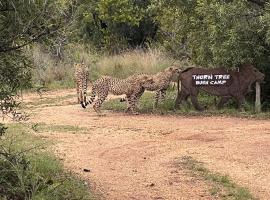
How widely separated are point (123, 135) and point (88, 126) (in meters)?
1.68

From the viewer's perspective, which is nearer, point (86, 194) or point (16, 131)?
point (86, 194)

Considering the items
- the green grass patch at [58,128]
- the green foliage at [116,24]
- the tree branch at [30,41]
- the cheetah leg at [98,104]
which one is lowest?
the green grass patch at [58,128]

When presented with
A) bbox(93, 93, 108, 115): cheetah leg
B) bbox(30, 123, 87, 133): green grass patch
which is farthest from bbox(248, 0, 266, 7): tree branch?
bbox(30, 123, 87, 133): green grass patch

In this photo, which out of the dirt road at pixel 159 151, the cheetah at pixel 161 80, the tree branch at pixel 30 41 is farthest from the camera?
the cheetah at pixel 161 80

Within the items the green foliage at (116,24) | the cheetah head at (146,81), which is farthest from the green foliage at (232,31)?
the green foliage at (116,24)

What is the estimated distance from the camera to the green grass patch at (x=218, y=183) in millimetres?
7762

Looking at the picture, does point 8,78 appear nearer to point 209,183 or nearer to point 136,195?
point 136,195

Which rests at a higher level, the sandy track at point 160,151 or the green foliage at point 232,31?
the green foliage at point 232,31

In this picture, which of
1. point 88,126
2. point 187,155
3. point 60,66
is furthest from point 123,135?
point 60,66

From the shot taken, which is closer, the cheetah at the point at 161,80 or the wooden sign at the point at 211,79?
the wooden sign at the point at 211,79

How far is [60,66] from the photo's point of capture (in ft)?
84.9

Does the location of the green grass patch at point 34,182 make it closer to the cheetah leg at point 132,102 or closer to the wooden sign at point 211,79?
the cheetah leg at point 132,102

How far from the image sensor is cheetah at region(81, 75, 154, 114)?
16469 millimetres

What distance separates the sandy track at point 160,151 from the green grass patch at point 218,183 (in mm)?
129
